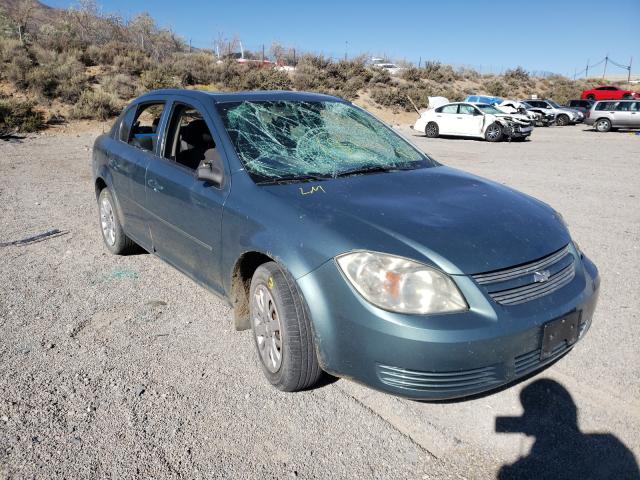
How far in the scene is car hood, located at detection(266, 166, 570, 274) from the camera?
2.56 metres

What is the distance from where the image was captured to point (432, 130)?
21.3 meters

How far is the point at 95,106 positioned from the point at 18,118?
9.02 ft

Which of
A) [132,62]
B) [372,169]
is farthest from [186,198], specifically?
[132,62]

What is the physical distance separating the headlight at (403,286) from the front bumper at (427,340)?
0.13 feet

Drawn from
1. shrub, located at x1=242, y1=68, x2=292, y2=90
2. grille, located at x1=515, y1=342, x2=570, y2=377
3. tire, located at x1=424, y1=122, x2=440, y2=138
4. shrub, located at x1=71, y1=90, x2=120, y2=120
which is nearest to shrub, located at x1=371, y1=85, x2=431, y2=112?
shrub, located at x1=242, y1=68, x2=292, y2=90

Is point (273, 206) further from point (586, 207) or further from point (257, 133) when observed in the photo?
point (586, 207)

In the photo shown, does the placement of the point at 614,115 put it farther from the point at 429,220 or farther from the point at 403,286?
the point at 403,286

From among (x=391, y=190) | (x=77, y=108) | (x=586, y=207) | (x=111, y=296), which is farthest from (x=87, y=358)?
(x=77, y=108)

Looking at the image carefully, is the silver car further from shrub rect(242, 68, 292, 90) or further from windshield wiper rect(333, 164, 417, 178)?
windshield wiper rect(333, 164, 417, 178)

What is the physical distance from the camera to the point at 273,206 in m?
2.96

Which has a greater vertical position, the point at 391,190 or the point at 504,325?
the point at 391,190

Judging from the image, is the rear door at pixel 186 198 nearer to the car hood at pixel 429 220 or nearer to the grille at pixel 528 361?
the car hood at pixel 429 220

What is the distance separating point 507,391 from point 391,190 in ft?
4.38

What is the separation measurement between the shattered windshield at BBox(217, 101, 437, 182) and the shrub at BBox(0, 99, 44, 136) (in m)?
14.5
